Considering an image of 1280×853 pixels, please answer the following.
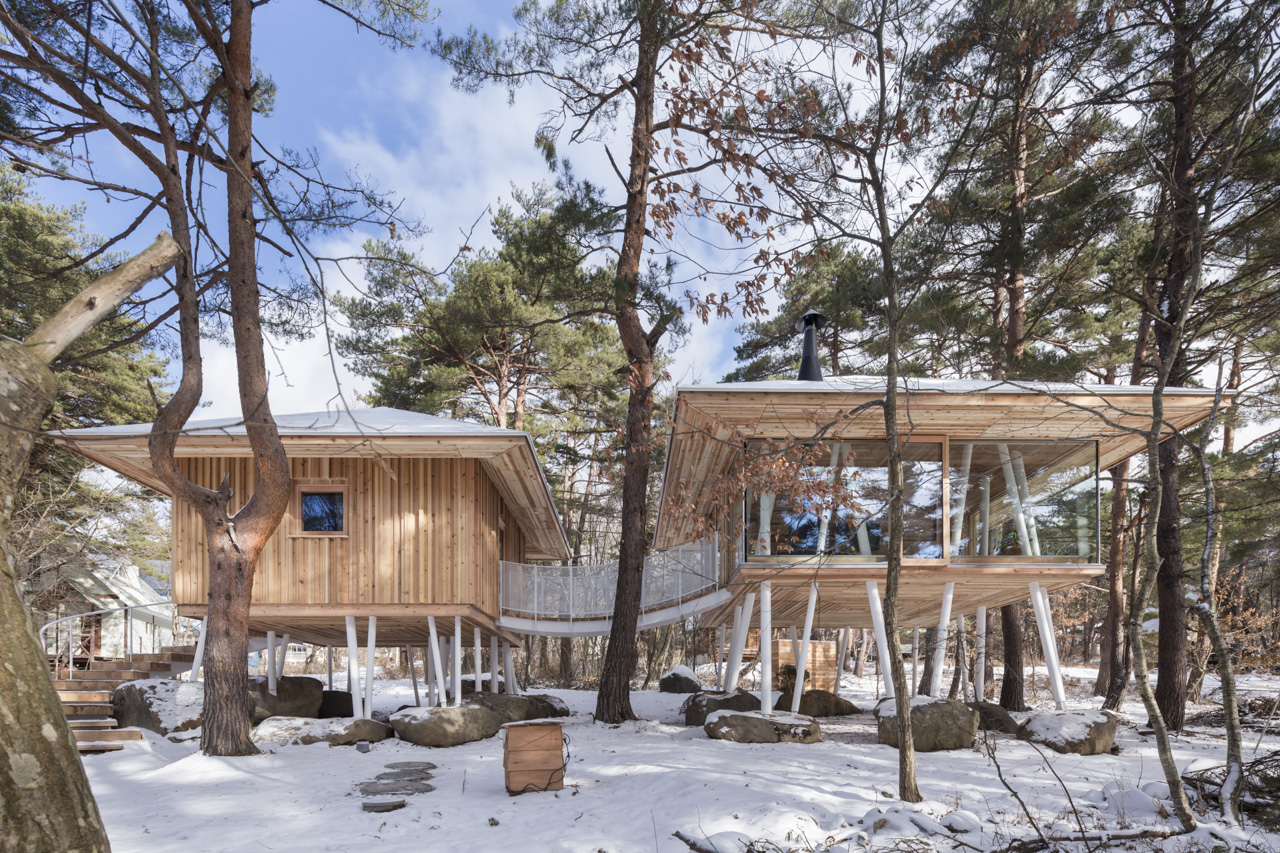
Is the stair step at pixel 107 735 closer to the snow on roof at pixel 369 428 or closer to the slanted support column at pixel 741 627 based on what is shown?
the snow on roof at pixel 369 428

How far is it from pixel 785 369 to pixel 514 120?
10831 millimetres

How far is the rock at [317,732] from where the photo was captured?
12188mm

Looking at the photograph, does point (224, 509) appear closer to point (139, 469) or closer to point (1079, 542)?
point (139, 469)

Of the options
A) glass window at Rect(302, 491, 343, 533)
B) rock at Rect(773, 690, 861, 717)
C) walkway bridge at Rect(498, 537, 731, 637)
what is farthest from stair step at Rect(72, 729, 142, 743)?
rock at Rect(773, 690, 861, 717)

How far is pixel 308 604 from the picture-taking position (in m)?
13.5

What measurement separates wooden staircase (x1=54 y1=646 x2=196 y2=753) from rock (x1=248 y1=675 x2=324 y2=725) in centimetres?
147

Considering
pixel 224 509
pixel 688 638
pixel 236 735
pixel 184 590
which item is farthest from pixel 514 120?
pixel 688 638

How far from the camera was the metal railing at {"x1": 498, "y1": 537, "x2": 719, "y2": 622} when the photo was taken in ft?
52.9

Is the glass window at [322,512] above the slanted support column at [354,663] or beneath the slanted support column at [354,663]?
above

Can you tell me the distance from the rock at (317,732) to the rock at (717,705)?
15.9 feet

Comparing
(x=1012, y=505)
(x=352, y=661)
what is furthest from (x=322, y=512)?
(x=1012, y=505)

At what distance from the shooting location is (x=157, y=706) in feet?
40.5

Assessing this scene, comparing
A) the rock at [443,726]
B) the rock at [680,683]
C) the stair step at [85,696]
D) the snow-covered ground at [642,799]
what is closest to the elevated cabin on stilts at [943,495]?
the snow-covered ground at [642,799]

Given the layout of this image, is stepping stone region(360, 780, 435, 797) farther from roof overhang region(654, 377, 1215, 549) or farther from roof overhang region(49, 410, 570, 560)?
roof overhang region(49, 410, 570, 560)
